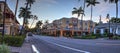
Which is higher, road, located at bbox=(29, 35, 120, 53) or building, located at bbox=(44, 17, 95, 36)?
building, located at bbox=(44, 17, 95, 36)

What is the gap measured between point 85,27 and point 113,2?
71.1 m

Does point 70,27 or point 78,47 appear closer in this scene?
point 78,47

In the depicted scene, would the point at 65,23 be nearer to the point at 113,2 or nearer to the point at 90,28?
the point at 90,28

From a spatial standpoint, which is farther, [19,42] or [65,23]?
[65,23]

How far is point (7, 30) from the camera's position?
57406 millimetres

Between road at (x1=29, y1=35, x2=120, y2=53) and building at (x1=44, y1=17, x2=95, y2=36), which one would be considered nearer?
road at (x1=29, y1=35, x2=120, y2=53)

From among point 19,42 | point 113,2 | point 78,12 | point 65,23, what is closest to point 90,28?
point 65,23

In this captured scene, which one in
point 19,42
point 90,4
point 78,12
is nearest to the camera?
point 19,42

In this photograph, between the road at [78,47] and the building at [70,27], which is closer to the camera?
the road at [78,47]

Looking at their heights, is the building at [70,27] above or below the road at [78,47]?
above

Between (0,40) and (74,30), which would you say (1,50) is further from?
(74,30)

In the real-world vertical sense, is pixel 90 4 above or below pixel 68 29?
above

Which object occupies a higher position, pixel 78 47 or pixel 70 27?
pixel 70 27

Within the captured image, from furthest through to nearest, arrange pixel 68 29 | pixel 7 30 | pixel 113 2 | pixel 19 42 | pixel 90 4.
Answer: pixel 68 29
pixel 90 4
pixel 113 2
pixel 7 30
pixel 19 42
